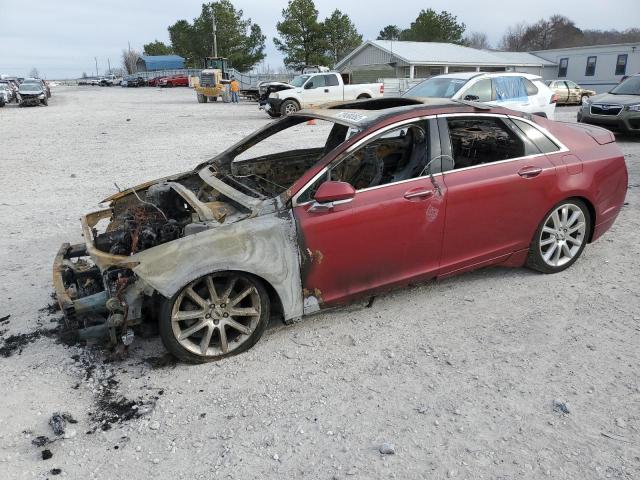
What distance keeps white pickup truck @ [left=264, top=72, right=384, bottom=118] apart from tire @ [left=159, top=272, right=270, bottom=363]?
1806cm

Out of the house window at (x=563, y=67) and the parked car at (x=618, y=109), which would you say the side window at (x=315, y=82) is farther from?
the house window at (x=563, y=67)

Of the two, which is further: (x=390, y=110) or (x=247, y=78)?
(x=247, y=78)

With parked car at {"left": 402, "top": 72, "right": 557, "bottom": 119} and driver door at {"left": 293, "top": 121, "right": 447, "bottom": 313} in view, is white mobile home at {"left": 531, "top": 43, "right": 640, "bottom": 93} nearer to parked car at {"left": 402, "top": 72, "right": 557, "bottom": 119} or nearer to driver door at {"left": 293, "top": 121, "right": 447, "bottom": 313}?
parked car at {"left": 402, "top": 72, "right": 557, "bottom": 119}

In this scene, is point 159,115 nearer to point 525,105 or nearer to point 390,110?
point 525,105

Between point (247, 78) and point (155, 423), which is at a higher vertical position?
point (247, 78)

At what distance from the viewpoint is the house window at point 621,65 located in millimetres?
36866

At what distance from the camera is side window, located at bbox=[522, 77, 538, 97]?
424 inches

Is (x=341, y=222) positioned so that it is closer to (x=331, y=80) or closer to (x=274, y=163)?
(x=274, y=163)

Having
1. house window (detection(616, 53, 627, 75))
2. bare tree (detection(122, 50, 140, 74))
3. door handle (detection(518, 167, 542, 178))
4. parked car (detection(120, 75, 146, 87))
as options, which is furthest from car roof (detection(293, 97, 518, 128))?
bare tree (detection(122, 50, 140, 74))

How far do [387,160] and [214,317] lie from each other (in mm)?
1971

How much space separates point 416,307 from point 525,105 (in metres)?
8.08

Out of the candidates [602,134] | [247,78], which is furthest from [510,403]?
[247,78]

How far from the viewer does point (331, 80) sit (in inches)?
845

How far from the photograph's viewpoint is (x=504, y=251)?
4.29 meters
